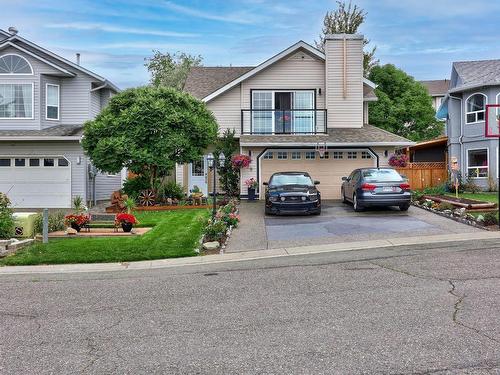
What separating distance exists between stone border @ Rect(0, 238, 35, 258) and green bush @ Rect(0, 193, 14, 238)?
1.02 ft

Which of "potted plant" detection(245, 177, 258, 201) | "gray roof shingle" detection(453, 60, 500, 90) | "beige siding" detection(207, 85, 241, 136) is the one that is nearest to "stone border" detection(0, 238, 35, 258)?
"potted plant" detection(245, 177, 258, 201)

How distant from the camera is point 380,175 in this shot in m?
16.8

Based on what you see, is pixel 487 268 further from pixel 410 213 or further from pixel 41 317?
pixel 410 213

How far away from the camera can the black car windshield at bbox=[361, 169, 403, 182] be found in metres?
16.5

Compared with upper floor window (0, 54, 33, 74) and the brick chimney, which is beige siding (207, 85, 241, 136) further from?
upper floor window (0, 54, 33, 74)

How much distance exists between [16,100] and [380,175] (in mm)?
16296

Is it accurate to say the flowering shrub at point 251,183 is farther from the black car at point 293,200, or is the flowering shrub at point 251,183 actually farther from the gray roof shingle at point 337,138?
the black car at point 293,200

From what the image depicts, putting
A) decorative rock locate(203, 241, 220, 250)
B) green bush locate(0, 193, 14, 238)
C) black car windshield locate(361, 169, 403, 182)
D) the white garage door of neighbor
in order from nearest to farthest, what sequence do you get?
1. decorative rock locate(203, 241, 220, 250)
2. green bush locate(0, 193, 14, 238)
3. black car windshield locate(361, 169, 403, 182)
4. the white garage door of neighbor

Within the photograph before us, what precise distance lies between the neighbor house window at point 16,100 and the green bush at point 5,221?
34.3ft

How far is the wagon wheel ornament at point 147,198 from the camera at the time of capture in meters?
19.4

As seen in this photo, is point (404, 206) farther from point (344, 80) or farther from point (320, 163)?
point (344, 80)

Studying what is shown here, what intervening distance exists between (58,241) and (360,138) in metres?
14.2

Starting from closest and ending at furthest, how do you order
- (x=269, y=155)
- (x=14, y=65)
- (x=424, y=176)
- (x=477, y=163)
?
Result: (x=14, y=65) < (x=269, y=155) < (x=477, y=163) < (x=424, y=176)

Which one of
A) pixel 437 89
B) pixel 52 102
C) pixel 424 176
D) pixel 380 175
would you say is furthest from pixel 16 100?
pixel 437 89
